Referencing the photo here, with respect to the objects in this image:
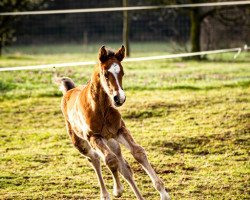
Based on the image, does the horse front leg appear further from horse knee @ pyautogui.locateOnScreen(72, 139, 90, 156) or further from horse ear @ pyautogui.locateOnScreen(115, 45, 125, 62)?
horse knee @ pyautogui.locateOnScreen(72, 139, 90, 156)

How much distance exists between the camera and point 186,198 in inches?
270

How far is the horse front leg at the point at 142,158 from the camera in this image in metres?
5.46

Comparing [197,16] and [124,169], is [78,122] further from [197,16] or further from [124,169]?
[197,16]

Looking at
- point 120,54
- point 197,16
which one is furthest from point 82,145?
point 197,16

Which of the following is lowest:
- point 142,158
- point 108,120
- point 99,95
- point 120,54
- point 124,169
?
point 124,169

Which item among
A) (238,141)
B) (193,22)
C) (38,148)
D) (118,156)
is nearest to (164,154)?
(238,141)

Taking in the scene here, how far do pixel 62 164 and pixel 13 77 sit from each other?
21.1 ft

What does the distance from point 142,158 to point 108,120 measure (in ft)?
1.52

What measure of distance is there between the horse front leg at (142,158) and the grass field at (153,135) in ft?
4.46

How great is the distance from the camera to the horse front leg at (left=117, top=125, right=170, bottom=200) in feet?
17.9

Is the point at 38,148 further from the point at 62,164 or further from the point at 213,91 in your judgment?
the point at 213,91

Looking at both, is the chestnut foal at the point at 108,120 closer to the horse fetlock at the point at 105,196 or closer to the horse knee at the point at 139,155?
the horse knee at the point at 139,155

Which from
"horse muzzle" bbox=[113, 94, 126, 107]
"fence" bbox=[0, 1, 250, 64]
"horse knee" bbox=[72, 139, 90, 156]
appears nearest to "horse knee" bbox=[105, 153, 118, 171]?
"horse muzzle" bbox=[113, 94, 126, 107]

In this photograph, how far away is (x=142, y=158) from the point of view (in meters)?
5.61
